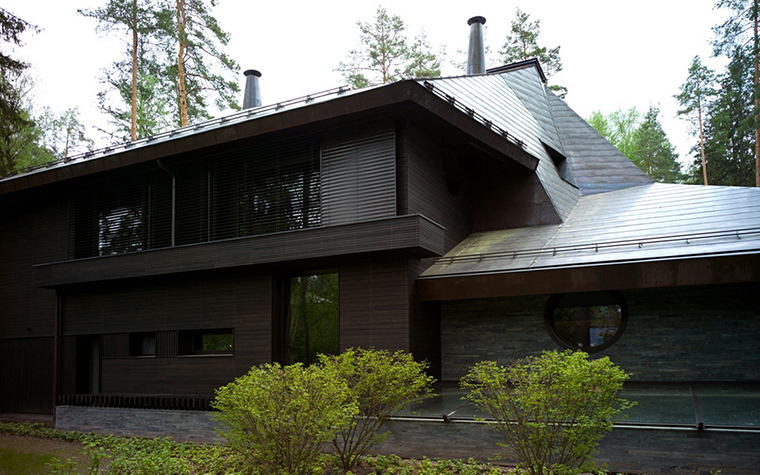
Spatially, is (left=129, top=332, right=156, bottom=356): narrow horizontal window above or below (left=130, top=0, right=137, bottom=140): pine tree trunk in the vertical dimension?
below

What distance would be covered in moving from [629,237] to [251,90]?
1244 cm

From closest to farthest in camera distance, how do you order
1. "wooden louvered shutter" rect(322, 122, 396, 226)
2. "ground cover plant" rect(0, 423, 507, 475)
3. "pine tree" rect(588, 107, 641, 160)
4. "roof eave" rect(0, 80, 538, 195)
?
"ground cover plant" rect(0, 423, 507, 475), "roof eave" rect(0, 80, 538, 195), "wooden louvered shutter" rect(322, 122, 396, 226), "pine tree" rect(588, 107, 641, 160)

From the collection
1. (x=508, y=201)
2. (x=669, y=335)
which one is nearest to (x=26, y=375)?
(x=508, y=201)

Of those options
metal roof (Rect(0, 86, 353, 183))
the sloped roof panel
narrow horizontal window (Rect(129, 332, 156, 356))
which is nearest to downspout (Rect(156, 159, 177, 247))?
metal roof (Rect(0, 86, 353, 183))

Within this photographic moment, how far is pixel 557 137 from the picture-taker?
603 inches

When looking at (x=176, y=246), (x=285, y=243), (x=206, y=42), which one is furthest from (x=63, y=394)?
(x=206, y=42)

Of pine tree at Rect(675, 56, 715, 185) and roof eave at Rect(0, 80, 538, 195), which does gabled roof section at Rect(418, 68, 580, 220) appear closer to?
roof eave at Rect(0, 80, 538, 195)

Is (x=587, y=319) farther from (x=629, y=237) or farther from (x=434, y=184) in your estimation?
(x=434, y=184)

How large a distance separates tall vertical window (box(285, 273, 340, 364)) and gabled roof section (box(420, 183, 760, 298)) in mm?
1801

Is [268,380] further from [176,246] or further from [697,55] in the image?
[697,55]

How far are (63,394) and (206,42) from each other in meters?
12.3

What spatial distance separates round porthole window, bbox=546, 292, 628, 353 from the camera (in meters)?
9.42

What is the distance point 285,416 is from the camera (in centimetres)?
603

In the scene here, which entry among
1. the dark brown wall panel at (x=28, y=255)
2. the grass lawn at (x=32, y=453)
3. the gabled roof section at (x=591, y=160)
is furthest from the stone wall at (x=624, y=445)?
the gabled roof section at (x=591, y=160)
